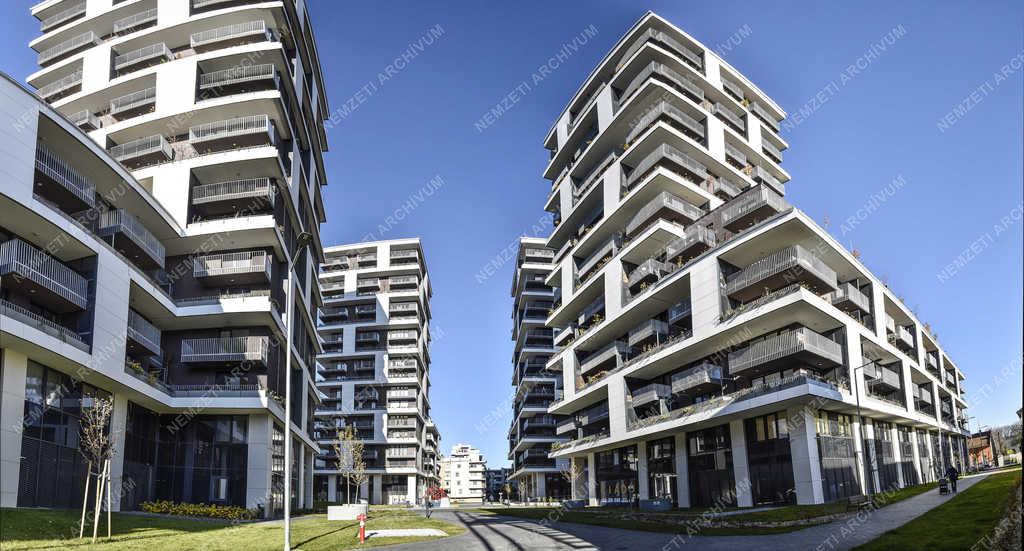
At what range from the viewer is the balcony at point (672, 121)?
5691 centimetres

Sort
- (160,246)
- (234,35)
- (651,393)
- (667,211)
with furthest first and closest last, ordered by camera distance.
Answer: (667,211)
(651,393)
(234,35)
(160,246)

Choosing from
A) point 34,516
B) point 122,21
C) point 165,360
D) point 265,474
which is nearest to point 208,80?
point 122,21

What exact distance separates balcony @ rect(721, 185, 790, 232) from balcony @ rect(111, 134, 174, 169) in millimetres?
39711

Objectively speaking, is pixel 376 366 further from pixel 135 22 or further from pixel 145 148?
pixel 135 22

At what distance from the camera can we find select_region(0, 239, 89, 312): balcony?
93.0 ft

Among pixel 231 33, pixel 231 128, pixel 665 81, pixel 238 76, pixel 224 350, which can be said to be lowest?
pixel 224 350

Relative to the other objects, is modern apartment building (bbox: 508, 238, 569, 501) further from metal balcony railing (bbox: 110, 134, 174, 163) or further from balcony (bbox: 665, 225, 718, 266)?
metal balcony railing (bbox: 110, 134, 174, 163)

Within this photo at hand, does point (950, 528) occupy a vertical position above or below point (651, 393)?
below

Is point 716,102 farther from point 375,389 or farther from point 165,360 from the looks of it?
point 375,389

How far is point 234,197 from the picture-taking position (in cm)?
4581

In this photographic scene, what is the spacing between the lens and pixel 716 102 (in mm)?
63625

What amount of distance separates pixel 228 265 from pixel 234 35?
17181mm

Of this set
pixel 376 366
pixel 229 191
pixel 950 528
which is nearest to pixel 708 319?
pixel 950 528

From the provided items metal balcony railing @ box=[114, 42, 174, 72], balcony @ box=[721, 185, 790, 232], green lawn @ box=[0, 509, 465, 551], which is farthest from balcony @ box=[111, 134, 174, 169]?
balcony @ box=[721, 185, 790, 232]
